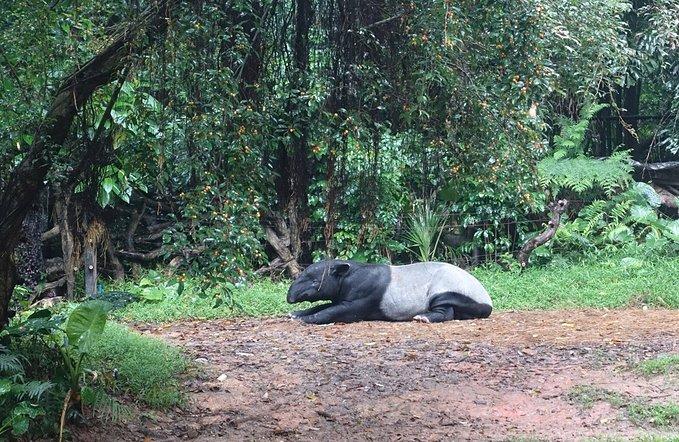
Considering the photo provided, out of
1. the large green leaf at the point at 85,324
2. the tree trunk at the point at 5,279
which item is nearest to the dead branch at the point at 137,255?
the tree trunk at the point at 5,279

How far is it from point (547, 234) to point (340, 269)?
3787mm

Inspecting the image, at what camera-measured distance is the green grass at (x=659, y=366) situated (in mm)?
6727

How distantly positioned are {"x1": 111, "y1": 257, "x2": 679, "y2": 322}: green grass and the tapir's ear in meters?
0.84

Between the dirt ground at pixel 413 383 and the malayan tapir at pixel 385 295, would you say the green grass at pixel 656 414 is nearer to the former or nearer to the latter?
the dirt ground at pixel 413 383

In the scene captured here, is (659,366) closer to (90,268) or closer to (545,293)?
(545,293)

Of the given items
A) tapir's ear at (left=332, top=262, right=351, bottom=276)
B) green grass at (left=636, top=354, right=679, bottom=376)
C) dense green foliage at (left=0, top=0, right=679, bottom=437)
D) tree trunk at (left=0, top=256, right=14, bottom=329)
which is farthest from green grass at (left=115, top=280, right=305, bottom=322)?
green grass at (left=636, top=354, right=679, bottom=376)

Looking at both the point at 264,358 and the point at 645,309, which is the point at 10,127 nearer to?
the point at 264,358

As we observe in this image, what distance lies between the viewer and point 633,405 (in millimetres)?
6102

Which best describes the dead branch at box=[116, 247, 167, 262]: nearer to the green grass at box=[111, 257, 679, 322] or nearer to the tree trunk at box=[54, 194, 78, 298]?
the green grass at box=[111, 257, 679, 322]

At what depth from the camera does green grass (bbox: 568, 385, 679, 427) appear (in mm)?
5863

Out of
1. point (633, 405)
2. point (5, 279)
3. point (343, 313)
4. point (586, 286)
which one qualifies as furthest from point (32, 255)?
point (633, 405)

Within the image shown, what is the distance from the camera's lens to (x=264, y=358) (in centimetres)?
A: 744

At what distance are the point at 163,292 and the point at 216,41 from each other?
6712 millimetres

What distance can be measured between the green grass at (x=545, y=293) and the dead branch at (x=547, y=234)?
0.84 ft
